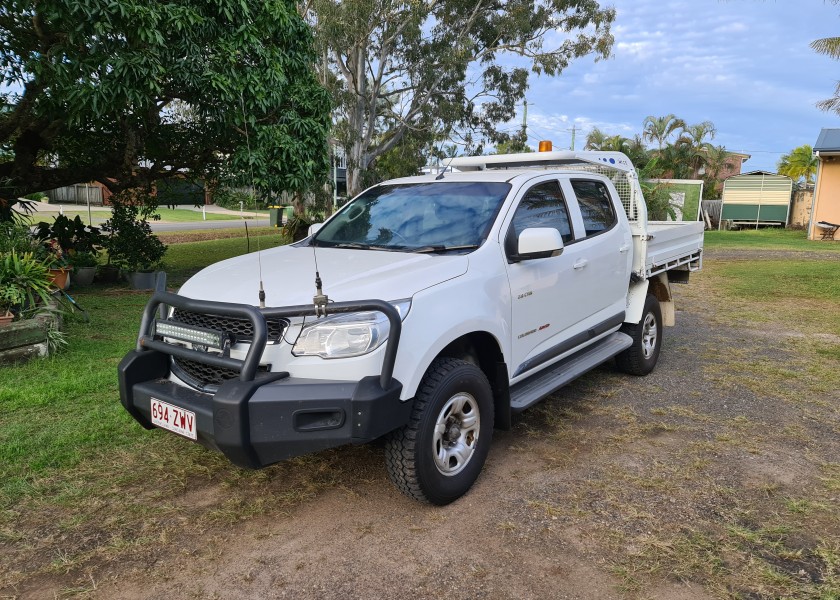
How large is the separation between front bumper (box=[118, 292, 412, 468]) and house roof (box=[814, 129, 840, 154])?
25.2 metres

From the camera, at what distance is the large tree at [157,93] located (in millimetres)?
6629

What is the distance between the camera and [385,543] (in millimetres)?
3025

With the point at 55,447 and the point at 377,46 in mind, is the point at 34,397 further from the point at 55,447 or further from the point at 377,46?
the point at 377,46

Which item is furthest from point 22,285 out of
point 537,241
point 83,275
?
point 537,241

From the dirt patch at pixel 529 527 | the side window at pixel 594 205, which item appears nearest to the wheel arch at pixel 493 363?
the dirt patch at pixel 529 527

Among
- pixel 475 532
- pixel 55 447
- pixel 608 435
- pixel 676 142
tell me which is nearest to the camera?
pixel 475 532

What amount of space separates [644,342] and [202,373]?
4.07m

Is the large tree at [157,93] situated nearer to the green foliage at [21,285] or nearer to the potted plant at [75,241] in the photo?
the potted plant at [75,241]

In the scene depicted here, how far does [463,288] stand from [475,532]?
1.24 m

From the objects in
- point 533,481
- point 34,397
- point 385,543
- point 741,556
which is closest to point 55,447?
point 34,397

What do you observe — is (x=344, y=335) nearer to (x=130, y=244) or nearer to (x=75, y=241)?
(x=130, y=244)

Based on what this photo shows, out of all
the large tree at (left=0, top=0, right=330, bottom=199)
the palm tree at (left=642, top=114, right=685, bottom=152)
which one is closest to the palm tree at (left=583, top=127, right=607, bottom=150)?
the palm tree at (left=642, top=114, right=685, bottom=152)

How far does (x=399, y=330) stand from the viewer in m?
2.79

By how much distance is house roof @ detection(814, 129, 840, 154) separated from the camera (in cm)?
2245
